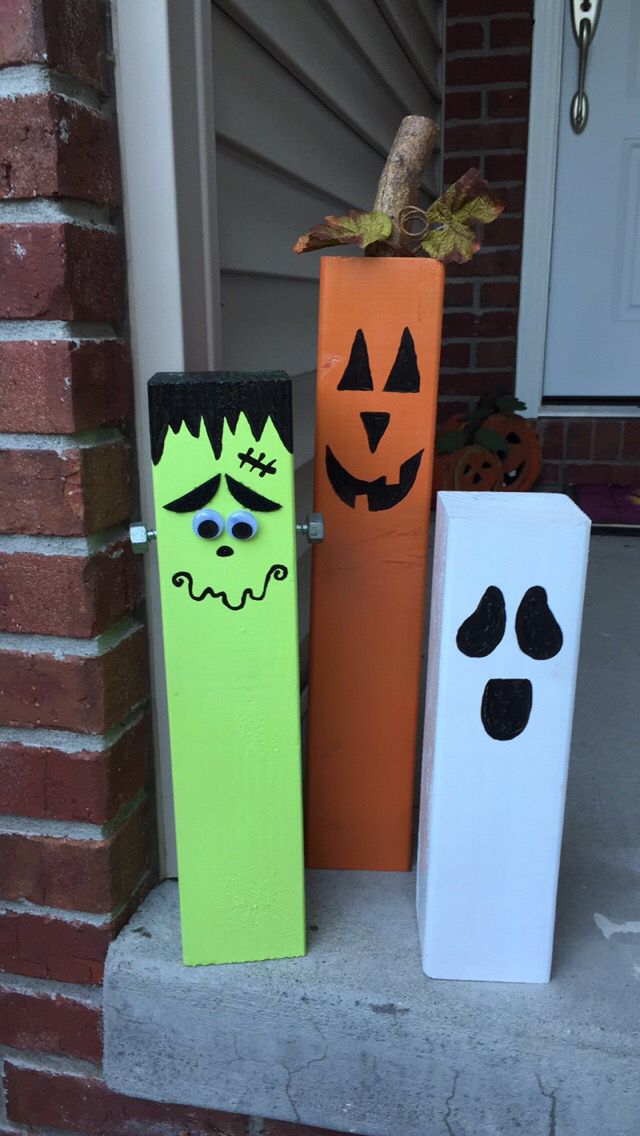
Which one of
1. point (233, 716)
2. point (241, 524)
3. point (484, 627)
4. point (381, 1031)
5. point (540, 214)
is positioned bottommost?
point (381, 1031)

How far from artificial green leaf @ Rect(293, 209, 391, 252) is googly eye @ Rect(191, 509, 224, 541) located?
1.06ft

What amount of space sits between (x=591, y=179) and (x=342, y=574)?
2.16 meters

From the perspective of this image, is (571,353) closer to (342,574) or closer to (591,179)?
(591,179)

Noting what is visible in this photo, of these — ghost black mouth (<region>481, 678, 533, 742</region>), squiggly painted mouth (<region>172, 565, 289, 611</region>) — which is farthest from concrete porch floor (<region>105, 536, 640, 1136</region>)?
squiggly painted mouth (<region>172, 565, 289, 611</region>)

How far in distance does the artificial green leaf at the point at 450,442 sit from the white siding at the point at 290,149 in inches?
30.9

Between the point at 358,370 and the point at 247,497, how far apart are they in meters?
0.24

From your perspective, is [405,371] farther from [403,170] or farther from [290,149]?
[290,149]

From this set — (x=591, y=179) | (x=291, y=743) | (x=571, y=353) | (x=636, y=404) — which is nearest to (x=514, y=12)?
(x=591, y=179)

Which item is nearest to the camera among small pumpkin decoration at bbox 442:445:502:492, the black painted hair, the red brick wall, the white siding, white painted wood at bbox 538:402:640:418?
the black painted hair

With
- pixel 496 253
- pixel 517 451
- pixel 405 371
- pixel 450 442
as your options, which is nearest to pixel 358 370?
pixel 405 371

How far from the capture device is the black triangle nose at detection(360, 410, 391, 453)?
3.36ft

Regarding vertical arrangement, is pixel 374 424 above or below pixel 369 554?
above

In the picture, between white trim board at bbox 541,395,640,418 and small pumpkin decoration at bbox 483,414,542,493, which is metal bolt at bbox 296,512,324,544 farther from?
white trim board at bbox 541,395,640,418

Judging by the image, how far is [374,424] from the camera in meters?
1.03
